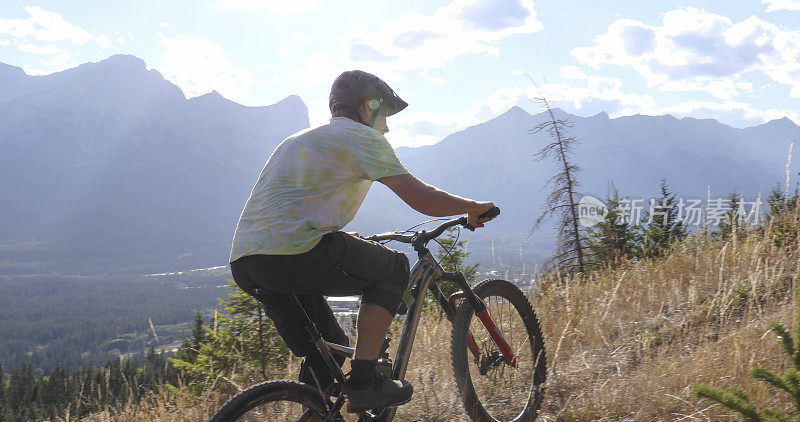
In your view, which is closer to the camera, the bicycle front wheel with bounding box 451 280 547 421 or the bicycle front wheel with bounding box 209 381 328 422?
the bicycle front wheel with bounding box 209 381 328 422

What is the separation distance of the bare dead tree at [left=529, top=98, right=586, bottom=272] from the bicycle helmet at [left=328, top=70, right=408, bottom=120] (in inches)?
557

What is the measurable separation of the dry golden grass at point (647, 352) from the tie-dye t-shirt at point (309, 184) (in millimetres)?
2043

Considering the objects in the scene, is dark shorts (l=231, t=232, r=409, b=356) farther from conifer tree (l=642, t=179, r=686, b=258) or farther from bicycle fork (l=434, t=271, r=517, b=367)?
conifer tree (l=642, t=179, r=686, b=258)

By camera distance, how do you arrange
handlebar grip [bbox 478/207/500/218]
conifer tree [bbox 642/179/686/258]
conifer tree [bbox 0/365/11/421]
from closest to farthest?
handlebar grip [bbox 478/207/500/218] → conifer tree [bbox 642/179/686/258] → conifer tree [bbox 0/365/11/421]

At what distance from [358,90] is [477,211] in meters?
0.99

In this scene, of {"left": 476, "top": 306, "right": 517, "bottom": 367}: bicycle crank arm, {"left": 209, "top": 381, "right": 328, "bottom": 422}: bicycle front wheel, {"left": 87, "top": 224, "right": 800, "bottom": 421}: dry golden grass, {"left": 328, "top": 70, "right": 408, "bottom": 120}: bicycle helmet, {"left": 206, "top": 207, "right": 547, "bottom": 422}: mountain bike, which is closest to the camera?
{"left": 209, "top": 381, "right": 328, "bottom": 422}: bicycle front wheel

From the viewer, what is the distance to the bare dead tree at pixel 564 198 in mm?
16719

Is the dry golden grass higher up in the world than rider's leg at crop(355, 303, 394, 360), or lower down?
lower down

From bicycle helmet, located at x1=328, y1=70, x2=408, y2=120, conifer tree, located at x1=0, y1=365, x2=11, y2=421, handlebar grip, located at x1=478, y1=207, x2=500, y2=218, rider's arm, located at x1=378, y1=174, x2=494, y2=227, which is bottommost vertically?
conifer tree, located at x1=0, y1=365, x2=11, y2=421

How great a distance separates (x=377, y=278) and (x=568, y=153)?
1581 cm

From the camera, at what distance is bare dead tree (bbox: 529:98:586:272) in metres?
16.7

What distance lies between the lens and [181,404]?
4.61m

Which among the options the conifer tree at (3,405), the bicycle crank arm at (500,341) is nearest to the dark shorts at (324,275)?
the bicycle crank arm at (500,341)

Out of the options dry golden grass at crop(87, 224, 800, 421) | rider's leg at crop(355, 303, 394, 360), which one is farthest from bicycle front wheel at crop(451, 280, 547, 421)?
rider's leg at crop(355, 303, 394, 360)
